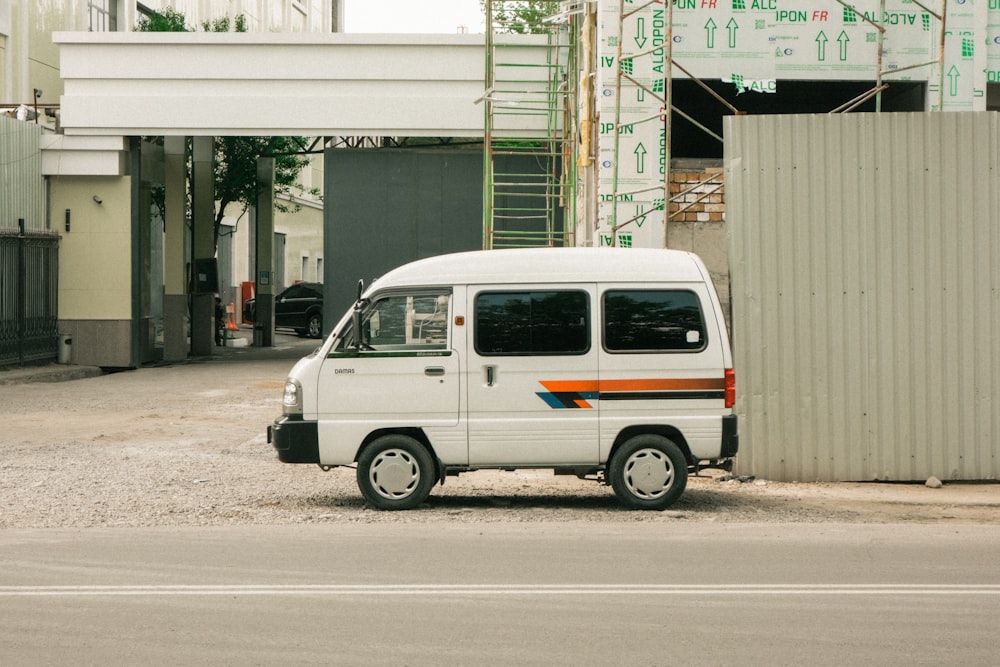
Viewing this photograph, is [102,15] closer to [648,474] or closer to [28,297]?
[28,297]

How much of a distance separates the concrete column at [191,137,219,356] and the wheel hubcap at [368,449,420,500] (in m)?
22.0

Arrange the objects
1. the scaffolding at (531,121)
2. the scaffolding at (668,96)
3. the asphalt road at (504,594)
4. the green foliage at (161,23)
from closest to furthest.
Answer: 1. the asphalt road at (504,594)
2. the scaffolding at (668,96)
3. the scaffolding at (531,121)
4. the green foliage at (161,23)

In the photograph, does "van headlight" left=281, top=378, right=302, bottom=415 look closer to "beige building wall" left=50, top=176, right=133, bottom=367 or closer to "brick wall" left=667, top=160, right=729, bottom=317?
"brick wall" left=667, top=160, right=729, bottom=317

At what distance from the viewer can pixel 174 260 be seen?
2997 centimetres

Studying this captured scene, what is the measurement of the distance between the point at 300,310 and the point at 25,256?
1711 cm

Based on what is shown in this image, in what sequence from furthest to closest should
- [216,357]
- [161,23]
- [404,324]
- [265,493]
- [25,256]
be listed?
1. [161,23]
2. [216,357]
3. [25,256]
4. [265,493]
5. [404,324]

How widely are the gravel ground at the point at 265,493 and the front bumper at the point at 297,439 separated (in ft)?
1.62

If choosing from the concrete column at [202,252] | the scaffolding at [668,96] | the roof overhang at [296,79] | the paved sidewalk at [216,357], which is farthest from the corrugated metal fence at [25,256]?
the scaffolding at [668,96]

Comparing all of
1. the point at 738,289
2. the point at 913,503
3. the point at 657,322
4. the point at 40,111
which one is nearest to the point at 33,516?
the point at 657,322

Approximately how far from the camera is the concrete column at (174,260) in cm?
2979

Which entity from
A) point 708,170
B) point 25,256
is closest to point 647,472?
point 708,170

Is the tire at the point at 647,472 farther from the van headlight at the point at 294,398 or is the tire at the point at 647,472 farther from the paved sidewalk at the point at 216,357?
the paved sidewalk at the point at 216,357

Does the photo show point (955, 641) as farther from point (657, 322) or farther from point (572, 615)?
point (657, 322)

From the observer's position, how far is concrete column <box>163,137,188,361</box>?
97.7ft
